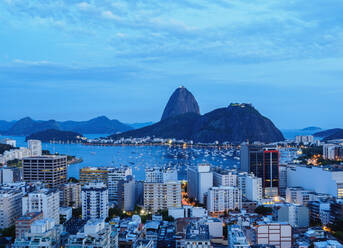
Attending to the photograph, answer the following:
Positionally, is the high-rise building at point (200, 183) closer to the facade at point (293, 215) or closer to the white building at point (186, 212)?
the white building at point (186, 212)

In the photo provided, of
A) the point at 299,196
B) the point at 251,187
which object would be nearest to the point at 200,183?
the point at 251,187

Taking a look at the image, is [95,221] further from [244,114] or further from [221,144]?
[244,114]

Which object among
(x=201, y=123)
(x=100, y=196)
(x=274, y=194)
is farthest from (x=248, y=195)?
(x=201, y=123)

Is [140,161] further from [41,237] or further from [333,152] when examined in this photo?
[41,237]

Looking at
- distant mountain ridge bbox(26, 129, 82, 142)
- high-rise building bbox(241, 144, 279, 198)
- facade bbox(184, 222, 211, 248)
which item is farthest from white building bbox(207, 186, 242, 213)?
distant mountain ridge bbox(26, 129, 82, 142)

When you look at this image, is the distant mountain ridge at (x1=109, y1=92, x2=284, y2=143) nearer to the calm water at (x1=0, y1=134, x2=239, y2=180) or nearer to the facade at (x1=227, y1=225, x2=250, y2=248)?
the calm water at (x1=0, y1=134, x2=239, y2=180)

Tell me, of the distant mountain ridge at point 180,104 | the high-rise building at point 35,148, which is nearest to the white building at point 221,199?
the high-rise building at point 35,148
